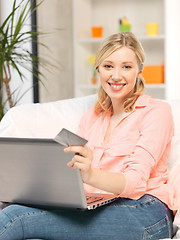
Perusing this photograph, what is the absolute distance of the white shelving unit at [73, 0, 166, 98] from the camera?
13.1 feet

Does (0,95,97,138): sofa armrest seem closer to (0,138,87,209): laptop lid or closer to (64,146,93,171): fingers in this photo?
(0,138,87,209): laptop lid

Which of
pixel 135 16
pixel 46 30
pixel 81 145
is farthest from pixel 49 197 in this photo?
pixel 135 16

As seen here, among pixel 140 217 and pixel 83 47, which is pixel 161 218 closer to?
pixel 140 217

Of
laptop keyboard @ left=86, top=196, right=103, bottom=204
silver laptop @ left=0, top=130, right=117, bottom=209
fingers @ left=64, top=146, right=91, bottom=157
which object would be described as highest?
fingers @ left=64, top=146, right=91, bottom=157

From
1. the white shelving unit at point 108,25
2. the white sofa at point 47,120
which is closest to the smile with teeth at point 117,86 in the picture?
the white sofa at point 47,120

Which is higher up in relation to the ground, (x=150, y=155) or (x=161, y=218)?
(x=150, y=155)

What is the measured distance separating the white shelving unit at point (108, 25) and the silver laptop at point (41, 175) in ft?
8.93

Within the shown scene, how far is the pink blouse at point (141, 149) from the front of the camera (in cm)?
137

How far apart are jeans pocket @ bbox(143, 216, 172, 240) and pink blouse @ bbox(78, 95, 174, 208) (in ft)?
0.27

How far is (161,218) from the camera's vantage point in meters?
1.38

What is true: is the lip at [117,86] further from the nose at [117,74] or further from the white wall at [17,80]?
the white wall at [17,80]

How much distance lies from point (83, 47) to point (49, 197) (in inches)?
119

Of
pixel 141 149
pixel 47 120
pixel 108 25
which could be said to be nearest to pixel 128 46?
pixel 141 149

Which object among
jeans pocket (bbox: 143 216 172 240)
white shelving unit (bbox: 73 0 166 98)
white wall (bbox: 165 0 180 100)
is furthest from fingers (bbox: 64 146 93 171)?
white shelving unit (bbox: 73 0 166 98)
